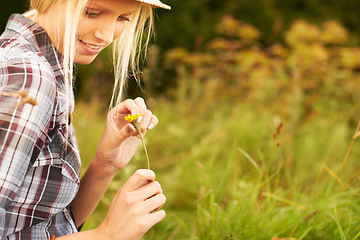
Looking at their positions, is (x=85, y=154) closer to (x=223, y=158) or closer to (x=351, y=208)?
(x=223, y=158)

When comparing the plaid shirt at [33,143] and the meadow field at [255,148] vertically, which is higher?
the plaid shirt at [33,143]

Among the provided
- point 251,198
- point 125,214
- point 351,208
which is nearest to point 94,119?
point 251,198

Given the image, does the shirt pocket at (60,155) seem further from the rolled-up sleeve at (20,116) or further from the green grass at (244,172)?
the green grass at (244,172)

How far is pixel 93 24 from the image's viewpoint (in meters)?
1.22

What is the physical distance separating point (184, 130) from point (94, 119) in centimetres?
86

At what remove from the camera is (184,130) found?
12.6 feet

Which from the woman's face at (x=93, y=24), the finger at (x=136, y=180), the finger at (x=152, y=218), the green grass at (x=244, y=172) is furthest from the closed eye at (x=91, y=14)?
the green grass at (x=244, y=172)

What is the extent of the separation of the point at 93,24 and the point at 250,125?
2.72 m

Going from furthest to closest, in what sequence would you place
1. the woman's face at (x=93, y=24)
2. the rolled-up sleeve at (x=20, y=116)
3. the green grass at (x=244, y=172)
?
the green grass at (x=244, y=172), the woman's face at (x=93, y=24), the rolled-up sleeve at (x=20, y=116)

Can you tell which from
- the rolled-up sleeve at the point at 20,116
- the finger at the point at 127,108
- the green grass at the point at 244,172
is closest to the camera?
the rolled-up sleeve at the point at 20,116

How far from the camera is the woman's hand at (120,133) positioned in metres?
1.27

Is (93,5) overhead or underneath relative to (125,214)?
overhead

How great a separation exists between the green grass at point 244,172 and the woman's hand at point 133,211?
67cm

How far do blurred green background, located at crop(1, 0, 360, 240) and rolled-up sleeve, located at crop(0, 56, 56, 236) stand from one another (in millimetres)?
824
